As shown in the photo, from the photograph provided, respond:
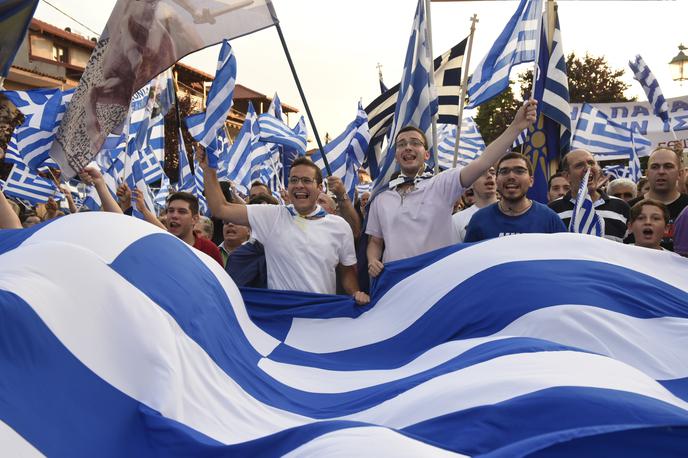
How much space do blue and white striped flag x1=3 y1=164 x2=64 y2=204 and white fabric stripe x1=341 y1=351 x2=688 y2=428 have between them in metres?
8.73

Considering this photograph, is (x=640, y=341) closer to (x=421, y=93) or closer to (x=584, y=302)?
(x=584, y=302)

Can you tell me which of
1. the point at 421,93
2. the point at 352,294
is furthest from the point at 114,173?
the point at 352,294

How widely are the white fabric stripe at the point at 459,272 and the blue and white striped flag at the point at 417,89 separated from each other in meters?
1.75

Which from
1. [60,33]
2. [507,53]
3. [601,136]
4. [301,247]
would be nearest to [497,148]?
[301,247]

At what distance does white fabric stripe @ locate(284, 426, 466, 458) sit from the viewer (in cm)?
197

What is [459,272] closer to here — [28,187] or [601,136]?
[601,136]

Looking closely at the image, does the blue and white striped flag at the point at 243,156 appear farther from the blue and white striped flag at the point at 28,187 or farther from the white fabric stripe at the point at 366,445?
the white fabric stripe at the point at 366,445

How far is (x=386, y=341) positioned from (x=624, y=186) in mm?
4070

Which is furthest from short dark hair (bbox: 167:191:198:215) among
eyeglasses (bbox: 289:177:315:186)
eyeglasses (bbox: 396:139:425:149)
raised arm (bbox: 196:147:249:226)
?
eyeglasses (bbox: 396:139:425:149)

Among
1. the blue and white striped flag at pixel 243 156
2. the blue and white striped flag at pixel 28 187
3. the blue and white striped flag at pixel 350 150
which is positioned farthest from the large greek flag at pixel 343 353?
the blue and white striped flag at pixel 243 156

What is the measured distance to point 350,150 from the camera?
301 inches

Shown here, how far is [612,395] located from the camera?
7.11ft

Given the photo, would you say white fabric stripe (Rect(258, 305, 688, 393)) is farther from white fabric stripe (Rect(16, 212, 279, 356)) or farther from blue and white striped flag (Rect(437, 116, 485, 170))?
blue and white striped flag (Rect(437, 116, 485, 170))

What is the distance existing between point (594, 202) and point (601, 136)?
19.8ft
